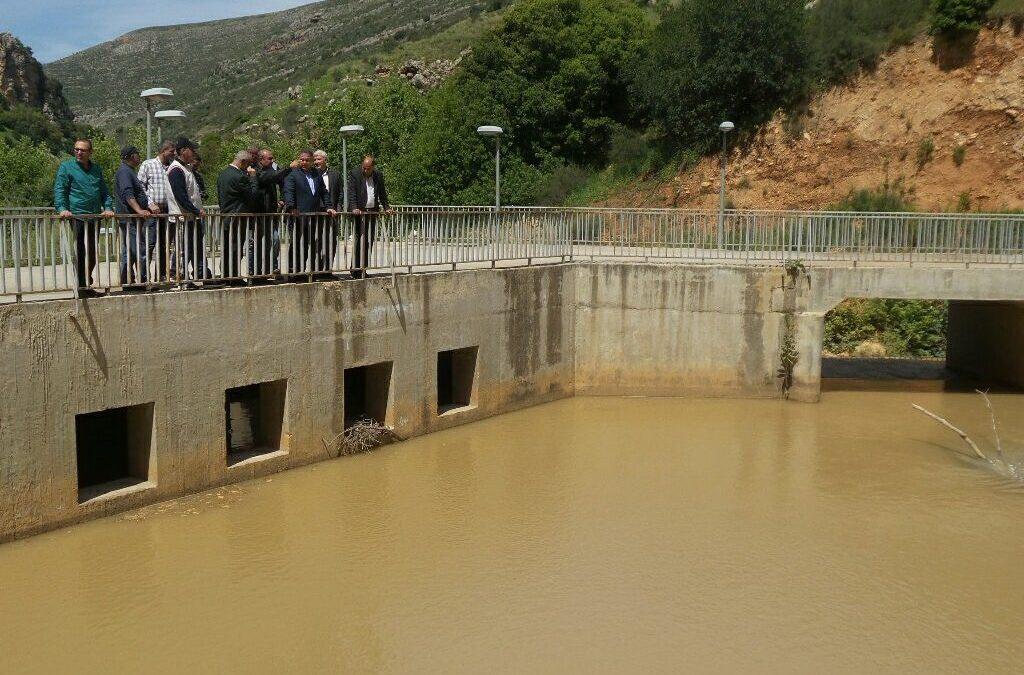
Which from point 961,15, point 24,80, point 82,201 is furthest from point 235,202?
point 24,80

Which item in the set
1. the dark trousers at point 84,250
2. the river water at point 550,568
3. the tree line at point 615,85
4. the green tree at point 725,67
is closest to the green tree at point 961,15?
the tree line at point 615,85

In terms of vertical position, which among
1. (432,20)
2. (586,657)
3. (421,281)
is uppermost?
(432,20)

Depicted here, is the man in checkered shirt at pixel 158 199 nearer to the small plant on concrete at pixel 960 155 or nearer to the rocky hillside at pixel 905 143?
the rocky hillside at pixel 905 143

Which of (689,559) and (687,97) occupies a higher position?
(687,97)

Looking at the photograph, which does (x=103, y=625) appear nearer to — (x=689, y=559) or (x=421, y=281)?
(x=689, y=559)

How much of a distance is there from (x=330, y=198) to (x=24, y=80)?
82.0m

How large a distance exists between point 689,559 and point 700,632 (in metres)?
1.75

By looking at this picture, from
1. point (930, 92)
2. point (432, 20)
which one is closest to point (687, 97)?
point (930, 92)

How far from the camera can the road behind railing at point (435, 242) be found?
10898 mm

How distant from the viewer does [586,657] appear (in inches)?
333

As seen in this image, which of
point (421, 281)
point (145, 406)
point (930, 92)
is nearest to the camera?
point (145, 406)

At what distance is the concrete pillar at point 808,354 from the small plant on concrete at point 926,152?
14861 millimetres

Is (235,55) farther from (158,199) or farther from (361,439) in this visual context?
(158,199)

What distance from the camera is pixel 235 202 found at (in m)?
12.5
